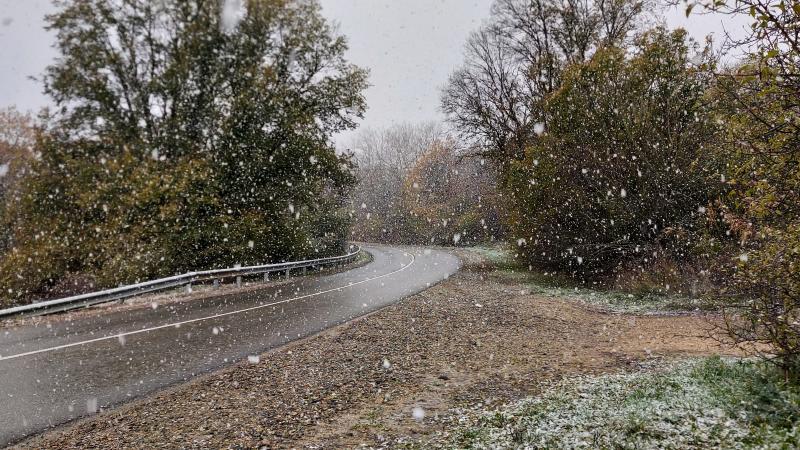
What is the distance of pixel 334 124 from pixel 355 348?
55.6ft

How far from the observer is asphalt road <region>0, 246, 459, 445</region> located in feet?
18.9

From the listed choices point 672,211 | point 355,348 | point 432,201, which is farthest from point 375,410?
point 432,201

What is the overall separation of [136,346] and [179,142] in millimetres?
13790

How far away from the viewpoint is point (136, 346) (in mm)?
8266

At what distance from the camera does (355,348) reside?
27.4 ft

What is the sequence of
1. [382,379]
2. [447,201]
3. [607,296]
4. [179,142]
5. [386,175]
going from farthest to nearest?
[386,175], [447,201], [179,142], [607,296], [382,379]

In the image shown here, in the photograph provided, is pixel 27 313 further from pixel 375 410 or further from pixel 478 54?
pixel 478 54

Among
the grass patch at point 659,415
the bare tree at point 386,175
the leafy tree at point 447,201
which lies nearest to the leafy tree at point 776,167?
the grass patch at point 659,415

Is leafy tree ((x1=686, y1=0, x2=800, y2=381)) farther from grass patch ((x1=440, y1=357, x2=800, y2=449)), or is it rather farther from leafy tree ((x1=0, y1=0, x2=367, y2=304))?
leafy tree ((x1=0, y1=0, x2=367, y2=304))

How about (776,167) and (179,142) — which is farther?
(179,142)

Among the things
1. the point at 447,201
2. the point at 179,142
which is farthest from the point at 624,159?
the point at 447,201

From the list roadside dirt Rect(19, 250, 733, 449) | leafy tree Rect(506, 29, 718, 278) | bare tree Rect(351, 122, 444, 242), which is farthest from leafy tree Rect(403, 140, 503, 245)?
roadside dirt Rect(19, 250, 733, 449)

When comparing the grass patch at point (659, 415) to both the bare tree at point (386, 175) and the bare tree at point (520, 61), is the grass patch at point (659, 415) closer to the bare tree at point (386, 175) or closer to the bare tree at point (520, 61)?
the bare tree at point (520, 61)

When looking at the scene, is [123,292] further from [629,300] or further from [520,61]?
[520,61]
